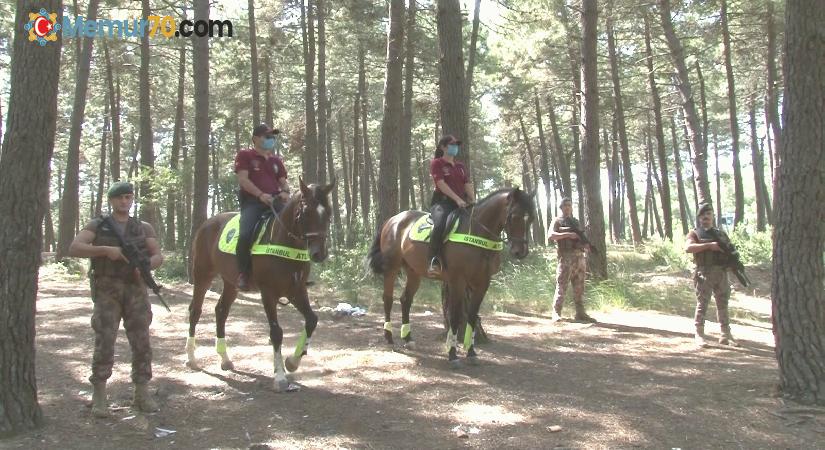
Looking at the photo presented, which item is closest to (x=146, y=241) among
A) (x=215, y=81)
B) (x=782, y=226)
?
(x=782, y=226)

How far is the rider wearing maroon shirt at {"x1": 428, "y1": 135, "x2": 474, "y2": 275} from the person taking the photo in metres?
7.73

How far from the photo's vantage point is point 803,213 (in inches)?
217

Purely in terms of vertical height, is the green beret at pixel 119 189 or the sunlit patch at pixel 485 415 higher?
the green beret at pixel 119 189

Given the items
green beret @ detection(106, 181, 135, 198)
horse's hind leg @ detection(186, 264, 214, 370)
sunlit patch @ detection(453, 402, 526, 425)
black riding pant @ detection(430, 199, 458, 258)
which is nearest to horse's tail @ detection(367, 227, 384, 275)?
black riding pant @ detection(430, 199, 458, 258)

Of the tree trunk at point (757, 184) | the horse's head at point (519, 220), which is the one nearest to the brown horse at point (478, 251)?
the horse's head at point (519, 220)

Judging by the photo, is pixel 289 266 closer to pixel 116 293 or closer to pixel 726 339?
pixel 116 293

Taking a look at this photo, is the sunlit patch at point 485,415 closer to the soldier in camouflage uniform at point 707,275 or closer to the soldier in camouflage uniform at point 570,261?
the soldier in camouflage uniform at point 707,275

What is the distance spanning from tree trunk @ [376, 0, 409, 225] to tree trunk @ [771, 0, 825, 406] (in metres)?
9.16

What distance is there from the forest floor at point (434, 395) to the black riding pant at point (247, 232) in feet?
4.51

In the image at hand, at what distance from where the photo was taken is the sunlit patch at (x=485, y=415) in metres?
5.26

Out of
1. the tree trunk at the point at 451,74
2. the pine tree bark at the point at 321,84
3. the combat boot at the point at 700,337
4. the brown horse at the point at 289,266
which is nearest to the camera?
the brown horse at the point at 289,266

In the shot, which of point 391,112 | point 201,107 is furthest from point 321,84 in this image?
point 391,112

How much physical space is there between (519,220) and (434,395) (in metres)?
2.41

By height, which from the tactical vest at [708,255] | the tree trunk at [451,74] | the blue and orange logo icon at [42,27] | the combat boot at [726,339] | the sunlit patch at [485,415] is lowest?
the sunlit patch at [485,415]
